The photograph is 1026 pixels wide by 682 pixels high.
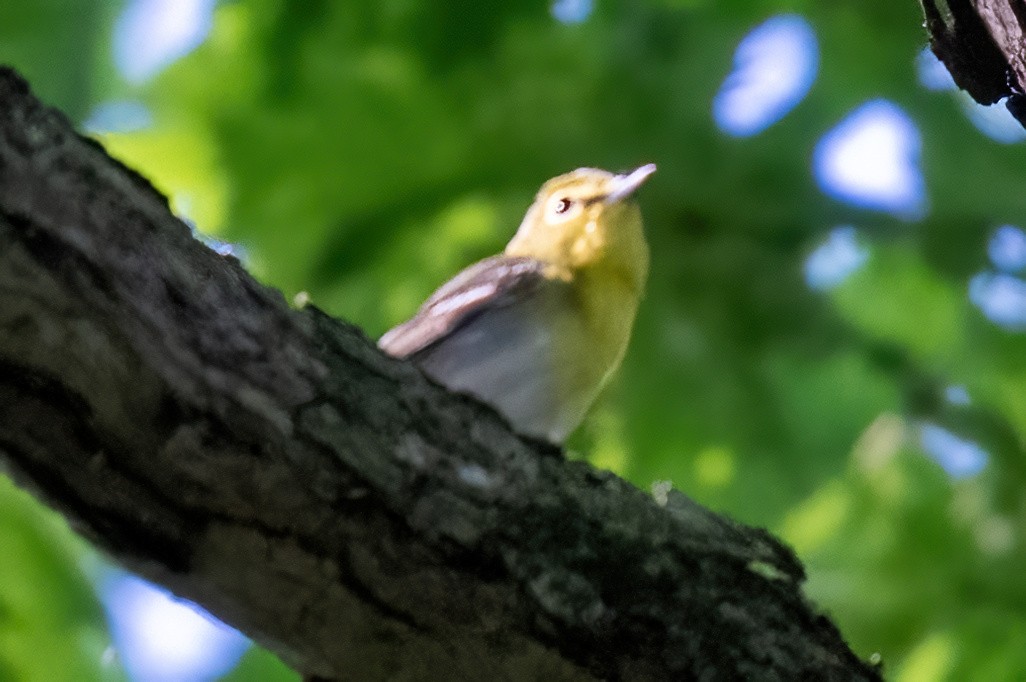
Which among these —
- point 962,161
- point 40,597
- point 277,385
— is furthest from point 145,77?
point 962,161

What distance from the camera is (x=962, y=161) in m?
4.51

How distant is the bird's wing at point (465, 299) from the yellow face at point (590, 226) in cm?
19

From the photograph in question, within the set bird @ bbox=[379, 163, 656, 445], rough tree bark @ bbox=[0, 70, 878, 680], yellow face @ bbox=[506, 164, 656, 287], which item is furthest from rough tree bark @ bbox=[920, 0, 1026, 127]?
yellow face @ bbox=[506, 164, 656, 287]

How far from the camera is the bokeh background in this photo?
14.3ft

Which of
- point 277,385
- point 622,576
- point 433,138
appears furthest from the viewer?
point 433,138

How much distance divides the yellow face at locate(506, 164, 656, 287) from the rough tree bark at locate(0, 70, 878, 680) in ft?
6.80

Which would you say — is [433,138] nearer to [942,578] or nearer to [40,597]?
[40,597]

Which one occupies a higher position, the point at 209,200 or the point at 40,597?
the point at 209,200

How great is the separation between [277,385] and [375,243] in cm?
271

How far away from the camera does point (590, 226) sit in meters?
4.42

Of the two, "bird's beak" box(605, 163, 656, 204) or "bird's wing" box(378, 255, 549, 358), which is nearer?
"bird's wing" box(378, 255, 549, 358)

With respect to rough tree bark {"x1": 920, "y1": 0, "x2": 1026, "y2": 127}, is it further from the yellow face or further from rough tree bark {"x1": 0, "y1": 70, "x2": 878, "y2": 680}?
the yellow face

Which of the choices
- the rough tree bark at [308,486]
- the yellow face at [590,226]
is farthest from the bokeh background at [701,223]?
the rough tree bark at [308,486]

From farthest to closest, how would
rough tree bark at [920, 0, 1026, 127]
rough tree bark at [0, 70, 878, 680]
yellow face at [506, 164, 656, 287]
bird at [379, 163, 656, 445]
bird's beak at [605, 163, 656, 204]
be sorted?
1. yellow face at [506, 164, 656, 287]
2. bird's beak at [605, 163, 656, 204]
3. bird at [379, 163, 656, 445]
4. rough tree bark at [920, 0, 1026, 127]
5. rough tree bark at [0, 70, 878, 680]
